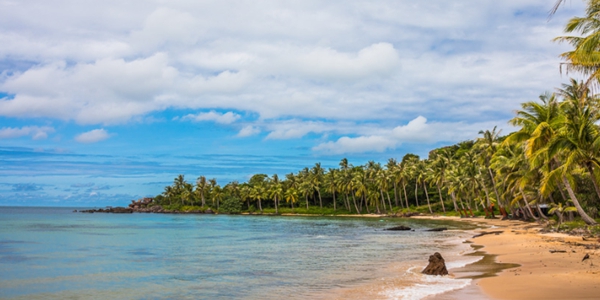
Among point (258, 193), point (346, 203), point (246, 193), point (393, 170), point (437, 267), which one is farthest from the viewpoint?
point (246, 193)

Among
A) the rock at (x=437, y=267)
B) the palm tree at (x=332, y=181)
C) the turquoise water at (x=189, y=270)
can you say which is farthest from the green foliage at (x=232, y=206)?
the rock at (x=437, y=267)

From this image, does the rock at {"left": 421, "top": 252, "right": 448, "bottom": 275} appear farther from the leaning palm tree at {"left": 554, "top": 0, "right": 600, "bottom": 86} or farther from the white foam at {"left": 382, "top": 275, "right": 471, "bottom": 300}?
the leaning palm tree at {"left": 554, "top": 0, "right": 600, "bottom": 86}

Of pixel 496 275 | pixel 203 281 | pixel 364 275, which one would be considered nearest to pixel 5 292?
pixel 203 281

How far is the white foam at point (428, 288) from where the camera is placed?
12.0m

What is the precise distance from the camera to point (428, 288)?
42.3 feet

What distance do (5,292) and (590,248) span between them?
23.1m

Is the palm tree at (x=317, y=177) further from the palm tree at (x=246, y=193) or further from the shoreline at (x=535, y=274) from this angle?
the shoreline at (x=535, y=274)

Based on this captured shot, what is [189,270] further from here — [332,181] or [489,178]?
[332,181]

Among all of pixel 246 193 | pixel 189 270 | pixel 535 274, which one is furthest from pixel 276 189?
pixel 535 274

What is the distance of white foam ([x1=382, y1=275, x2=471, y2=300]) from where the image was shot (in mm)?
12016

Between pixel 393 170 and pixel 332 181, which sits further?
pixel 332 181

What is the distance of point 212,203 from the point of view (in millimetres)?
125812

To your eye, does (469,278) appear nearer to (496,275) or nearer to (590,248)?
(496,275)

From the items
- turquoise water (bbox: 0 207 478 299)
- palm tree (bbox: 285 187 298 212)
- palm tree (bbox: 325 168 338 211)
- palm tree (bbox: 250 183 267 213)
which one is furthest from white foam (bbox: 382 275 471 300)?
palm tree (bbox: 250 183 267 213)
